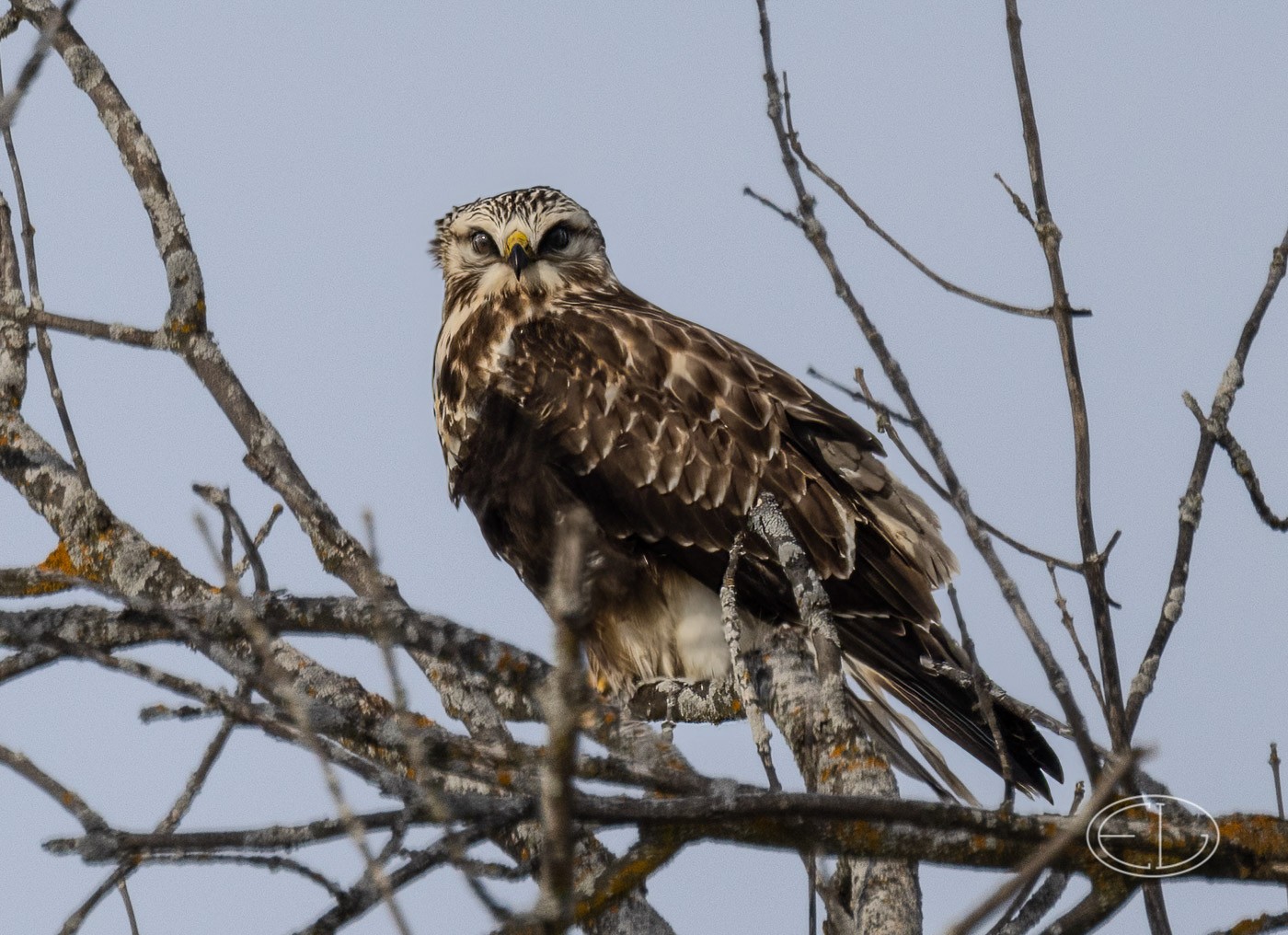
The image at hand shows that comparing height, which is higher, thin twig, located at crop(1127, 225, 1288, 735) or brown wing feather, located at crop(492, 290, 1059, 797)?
brown wing feather, located at crop(492, 290, 1059, 797)

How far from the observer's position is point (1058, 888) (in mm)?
2102

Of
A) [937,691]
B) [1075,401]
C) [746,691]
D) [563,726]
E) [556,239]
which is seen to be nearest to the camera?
[563,726]

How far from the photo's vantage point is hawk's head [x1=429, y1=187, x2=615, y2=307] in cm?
580

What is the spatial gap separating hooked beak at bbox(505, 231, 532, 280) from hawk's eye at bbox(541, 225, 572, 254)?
16 cm

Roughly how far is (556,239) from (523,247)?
0.32 metres

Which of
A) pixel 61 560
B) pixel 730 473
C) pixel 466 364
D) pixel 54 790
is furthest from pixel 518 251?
pixel 54 790

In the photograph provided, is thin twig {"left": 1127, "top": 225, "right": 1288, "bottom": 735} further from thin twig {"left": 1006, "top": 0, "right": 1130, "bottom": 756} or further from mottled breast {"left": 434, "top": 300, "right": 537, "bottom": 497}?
mottled breast {"left": 434, "top": 300, "right": 537, "bottom": 497}

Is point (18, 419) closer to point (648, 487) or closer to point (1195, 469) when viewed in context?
point (648, 487)

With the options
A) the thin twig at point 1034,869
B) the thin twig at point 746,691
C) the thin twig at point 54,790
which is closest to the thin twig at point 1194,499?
the thin twig at point 746,691

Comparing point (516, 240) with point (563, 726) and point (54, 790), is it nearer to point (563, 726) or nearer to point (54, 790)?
point (54, 790)

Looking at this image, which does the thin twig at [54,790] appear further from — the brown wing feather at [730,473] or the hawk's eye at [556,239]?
the hawk's eye at [556,239]

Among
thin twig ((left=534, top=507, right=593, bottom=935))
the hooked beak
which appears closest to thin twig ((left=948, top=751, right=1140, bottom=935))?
thin twig ((left=534, top=507, right=593, bottom=935))

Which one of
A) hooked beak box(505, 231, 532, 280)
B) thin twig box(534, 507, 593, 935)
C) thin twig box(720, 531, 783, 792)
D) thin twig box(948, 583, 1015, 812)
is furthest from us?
hooked beak box(505, 231, 532, 280)

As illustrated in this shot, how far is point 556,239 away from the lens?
604cm
